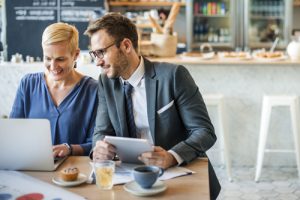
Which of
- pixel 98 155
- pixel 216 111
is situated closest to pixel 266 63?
pixel 216 111

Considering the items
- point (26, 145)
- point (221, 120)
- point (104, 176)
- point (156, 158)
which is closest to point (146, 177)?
point (104, 176)

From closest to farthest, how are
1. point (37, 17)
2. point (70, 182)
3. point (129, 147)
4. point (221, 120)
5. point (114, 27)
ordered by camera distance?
point (70, 182) → point (129, 147) → point (114, 27) → point (221, 120) → point (37, 17)

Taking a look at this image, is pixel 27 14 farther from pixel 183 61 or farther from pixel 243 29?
pixel 243 29

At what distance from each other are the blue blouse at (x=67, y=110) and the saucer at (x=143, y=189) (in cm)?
83

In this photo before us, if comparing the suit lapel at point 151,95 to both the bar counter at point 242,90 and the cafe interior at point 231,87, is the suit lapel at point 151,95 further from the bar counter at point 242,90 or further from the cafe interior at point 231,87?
the bar counter at point 242,90

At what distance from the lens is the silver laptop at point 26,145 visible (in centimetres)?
190

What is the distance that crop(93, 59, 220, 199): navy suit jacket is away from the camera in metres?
2.21

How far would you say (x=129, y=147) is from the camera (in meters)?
1.91

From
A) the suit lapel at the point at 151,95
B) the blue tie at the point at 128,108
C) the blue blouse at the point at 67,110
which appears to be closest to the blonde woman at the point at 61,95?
the blue blouse at the point at 67,110

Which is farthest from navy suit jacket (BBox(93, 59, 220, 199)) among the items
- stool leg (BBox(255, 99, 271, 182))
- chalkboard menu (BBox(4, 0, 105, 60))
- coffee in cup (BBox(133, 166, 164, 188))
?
chalkboard menu (BBox(4, 0, 105, 60))

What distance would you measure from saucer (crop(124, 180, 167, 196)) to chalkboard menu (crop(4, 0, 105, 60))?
3.67 metres

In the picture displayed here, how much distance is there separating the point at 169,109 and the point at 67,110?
62cm

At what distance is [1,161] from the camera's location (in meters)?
1.98

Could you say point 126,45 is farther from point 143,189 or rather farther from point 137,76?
point 143,189
